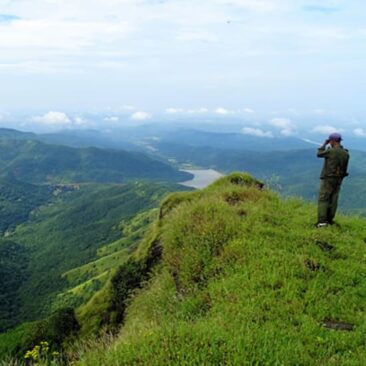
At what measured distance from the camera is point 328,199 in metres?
14.9

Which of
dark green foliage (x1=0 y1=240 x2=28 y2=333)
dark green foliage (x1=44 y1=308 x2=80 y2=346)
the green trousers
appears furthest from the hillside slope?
dark green foliage (x1=0 y1=240 x2=28 y2=333)

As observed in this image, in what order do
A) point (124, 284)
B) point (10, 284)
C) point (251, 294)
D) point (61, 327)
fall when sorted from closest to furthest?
point (251, 294) < point (124, 284) < point (61, 327) < point (10, 284)

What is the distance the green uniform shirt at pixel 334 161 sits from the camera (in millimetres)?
14891

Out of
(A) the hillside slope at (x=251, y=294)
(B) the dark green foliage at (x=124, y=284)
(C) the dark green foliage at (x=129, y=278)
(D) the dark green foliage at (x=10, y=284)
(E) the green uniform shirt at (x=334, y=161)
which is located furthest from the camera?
(D) the dark green foliage at (x=10, y=284)

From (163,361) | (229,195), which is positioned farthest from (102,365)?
(229,195)

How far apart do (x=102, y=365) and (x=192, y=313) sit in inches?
134

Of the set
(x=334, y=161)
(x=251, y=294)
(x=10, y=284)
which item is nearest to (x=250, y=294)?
(x=251, y=294)

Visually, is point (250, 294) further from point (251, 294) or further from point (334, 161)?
point (334, 161)

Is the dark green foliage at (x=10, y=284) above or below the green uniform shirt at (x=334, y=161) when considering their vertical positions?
below

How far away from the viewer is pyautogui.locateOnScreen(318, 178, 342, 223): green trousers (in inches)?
588

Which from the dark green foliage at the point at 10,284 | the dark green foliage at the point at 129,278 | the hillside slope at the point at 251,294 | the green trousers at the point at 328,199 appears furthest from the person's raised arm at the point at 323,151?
the dark green foliage at the point at 10,284

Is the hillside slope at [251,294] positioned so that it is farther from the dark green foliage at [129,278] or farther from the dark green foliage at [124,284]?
the dark green foliage at [124,284]

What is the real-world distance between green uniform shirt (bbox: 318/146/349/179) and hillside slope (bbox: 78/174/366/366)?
1825 millimetres

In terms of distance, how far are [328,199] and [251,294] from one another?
685 cm
